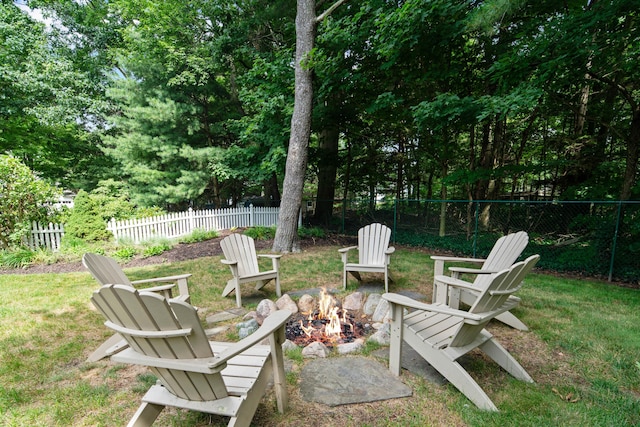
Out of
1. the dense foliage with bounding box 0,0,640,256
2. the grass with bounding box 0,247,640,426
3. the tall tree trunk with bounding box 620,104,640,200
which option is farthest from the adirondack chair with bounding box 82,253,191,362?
the tall tree trunk with bounding box 620,104,640,200

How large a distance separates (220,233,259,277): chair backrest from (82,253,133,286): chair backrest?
130 centimetres

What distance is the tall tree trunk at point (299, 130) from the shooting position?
5.86 m

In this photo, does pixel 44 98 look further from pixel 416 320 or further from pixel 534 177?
pixel 534 177

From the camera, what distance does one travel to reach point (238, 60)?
350 inches

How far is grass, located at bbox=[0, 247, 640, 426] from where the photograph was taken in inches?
65.1

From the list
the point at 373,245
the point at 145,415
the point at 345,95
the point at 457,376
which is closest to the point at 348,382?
the point at 457,376

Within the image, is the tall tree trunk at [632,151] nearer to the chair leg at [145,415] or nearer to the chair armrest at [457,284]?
the chair armrest at [457,284]

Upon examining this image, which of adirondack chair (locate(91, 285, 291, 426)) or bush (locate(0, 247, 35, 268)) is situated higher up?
adirondack chair (locate(91, 285, 291, 426))

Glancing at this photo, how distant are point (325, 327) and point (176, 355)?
5.79ft

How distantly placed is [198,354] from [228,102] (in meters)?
9.79

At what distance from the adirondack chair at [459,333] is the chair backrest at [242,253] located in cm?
220

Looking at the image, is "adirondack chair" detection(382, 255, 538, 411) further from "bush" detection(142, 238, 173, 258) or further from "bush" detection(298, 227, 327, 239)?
"bush" detection(142, 238, 173, 258)

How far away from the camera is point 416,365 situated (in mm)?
2188

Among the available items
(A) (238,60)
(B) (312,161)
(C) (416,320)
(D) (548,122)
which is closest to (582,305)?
(C) (416,320)
